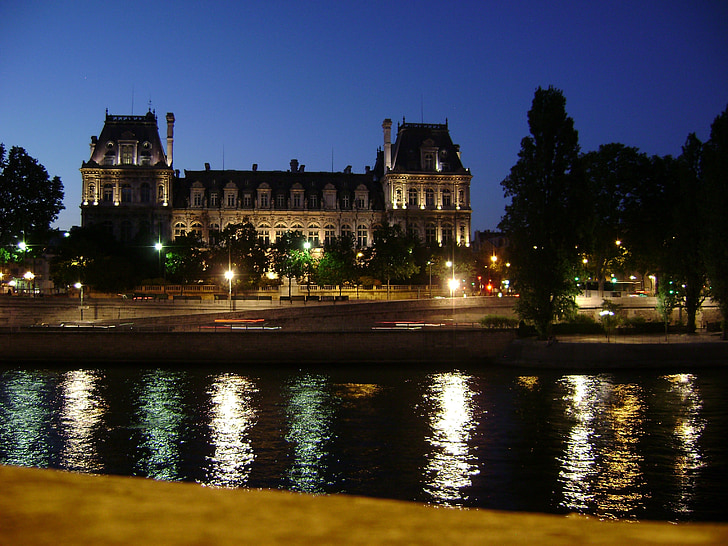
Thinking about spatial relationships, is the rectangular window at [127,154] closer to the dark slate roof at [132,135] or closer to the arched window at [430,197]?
the dark slate roof at [132,135]

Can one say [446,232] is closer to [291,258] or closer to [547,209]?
[291,258]

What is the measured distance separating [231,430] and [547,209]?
26560 mm

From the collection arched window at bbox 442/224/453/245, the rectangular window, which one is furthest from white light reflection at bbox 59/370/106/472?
arched window at bbox 442/224/453/245

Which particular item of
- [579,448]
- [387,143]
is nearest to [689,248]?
[579,448]

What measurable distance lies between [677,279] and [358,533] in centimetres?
4681

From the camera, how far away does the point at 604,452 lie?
2155cm

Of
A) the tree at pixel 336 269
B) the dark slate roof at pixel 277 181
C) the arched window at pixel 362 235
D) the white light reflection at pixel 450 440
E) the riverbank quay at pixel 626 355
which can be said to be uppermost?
the dark slate roof at pixel 277 181

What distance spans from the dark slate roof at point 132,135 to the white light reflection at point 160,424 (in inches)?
2217

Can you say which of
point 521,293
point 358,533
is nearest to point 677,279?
point 521,293

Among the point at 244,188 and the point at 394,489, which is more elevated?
the point at 244,188

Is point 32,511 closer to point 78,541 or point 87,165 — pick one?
point 78,541

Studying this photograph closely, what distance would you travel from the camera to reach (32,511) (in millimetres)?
5320

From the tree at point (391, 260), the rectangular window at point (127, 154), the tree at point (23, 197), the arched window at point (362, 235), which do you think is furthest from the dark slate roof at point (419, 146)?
the tree at point (23, 197)

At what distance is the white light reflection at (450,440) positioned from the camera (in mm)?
17828
